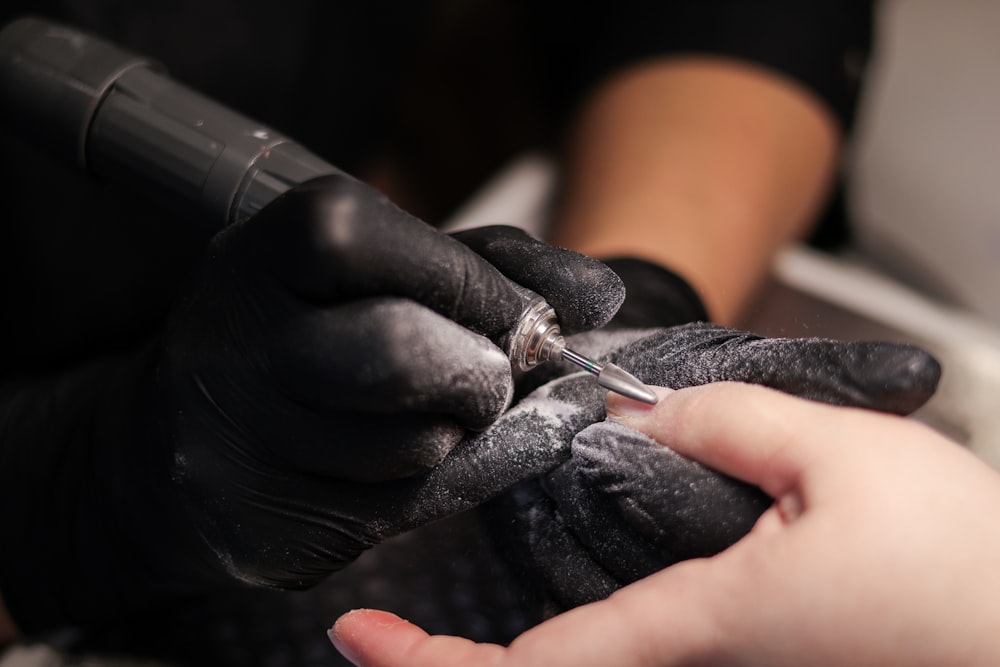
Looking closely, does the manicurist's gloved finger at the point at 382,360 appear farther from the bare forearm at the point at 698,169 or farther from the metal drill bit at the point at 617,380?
the bare forearm at the point at 698,169

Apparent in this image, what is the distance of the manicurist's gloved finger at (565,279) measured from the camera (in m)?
0.42

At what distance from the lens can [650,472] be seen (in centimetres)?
37

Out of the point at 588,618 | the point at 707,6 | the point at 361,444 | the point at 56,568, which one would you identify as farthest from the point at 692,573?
the point at 707,6

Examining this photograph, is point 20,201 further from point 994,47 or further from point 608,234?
point 994,47

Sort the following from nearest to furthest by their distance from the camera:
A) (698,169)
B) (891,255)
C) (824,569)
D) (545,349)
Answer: (824,569)
(545,349)
(698,169)
(891,255)

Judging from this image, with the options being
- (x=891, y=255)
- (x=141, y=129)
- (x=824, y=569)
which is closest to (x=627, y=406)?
(x=824, y=569)

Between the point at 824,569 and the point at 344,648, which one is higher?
the point at 824,569

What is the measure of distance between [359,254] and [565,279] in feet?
0.41

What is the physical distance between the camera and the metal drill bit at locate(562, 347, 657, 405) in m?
0.39

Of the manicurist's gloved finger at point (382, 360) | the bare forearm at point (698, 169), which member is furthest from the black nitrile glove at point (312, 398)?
the bare forearm at point (698, 169)

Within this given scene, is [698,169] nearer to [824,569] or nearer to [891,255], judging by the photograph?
[891,255]

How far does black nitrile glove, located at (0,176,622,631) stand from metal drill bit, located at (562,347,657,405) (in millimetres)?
31

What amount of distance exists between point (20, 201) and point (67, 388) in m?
0.24

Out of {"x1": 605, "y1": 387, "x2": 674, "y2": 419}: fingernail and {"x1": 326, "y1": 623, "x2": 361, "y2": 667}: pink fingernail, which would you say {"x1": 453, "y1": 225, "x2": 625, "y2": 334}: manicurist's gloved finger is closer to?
{"x1": 605, "y1": 387, "x2": 674, "y2": 419}: fingernail
